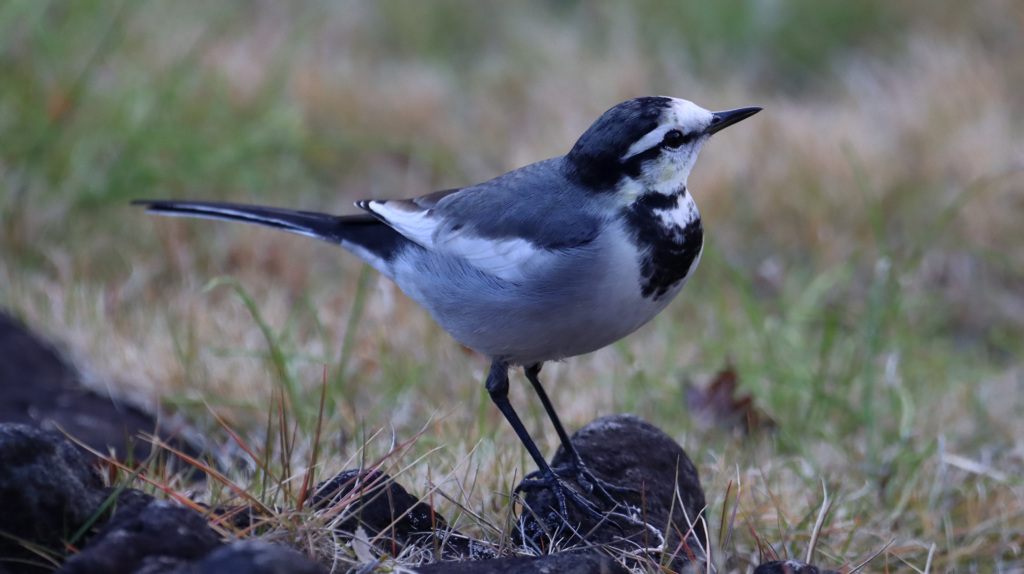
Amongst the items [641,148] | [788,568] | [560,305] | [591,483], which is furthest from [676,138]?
[788,568]

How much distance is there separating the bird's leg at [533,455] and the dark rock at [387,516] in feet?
0.89

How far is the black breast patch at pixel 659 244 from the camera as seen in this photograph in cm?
266

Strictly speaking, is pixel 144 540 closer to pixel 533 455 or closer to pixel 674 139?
pixel 533 455

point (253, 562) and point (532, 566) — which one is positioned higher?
point (253, 562)

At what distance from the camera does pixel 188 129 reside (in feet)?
18.8

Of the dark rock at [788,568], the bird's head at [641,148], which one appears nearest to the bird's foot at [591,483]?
the dark rock at [788,568]

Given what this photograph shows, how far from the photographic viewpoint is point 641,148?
9.25 ft

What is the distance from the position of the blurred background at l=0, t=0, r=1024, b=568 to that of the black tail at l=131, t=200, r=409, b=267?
288mm

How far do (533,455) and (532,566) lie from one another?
734mm

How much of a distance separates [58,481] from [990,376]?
13.2 feet

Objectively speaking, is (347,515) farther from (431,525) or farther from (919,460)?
(919,460)

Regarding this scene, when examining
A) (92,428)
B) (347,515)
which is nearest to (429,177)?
(92,428)

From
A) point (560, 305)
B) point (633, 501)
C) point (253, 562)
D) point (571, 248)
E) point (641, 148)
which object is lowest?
point (633, 501)

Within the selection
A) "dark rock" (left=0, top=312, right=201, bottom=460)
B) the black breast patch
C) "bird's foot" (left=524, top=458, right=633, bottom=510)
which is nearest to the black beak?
the black breast patch
